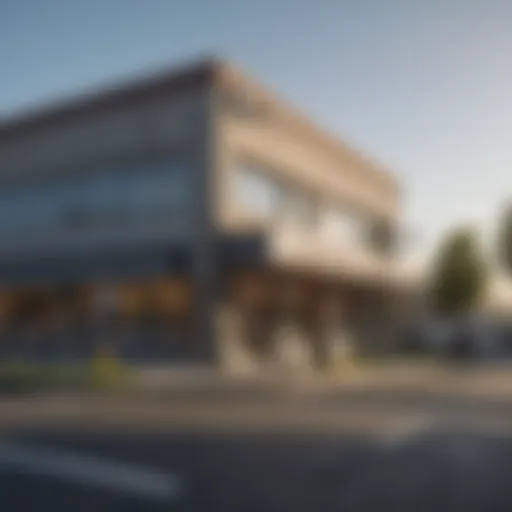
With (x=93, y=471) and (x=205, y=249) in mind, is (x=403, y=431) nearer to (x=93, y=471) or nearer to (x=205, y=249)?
(x=93, y=471)

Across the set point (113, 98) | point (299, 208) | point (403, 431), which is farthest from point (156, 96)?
point (403, 431)

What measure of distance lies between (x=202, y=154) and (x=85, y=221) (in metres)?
5.42

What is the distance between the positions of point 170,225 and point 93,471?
14.6 metres

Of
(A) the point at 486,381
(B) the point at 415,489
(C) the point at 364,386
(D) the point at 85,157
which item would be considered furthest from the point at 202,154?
(B) the point at 415,489

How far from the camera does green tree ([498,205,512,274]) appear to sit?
27.8 metres

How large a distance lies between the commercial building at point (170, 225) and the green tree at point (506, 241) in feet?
15.4

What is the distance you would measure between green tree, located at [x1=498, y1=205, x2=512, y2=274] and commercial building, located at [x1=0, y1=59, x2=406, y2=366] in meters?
4.70

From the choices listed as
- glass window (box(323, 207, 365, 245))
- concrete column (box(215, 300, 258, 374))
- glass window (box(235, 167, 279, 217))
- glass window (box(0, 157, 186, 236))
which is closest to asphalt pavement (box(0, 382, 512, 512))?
concrete column (box(215, 300, 258, 374))

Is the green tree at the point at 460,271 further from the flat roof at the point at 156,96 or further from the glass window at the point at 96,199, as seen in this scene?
the glass window at the point at 96,199

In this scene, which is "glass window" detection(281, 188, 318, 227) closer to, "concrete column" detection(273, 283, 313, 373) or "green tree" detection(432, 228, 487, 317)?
"concrete column" detection(273, 283, 313, 373)

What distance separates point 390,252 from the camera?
1112 inches

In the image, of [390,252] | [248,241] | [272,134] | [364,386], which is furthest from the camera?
[390,252]

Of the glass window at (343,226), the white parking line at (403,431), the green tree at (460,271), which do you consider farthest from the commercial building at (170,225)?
the white parking line at (403,431)

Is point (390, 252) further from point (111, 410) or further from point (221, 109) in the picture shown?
point (111, 410)
